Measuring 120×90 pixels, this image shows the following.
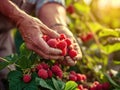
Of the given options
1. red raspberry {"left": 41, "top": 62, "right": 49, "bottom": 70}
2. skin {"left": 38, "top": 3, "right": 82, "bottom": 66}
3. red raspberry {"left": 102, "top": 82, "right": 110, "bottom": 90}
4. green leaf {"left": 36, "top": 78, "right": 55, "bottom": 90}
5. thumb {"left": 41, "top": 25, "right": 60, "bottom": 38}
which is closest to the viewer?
green leaf {"left": 36, "top": 78, "right": 55, "bottom": 90}

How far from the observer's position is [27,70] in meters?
1.76

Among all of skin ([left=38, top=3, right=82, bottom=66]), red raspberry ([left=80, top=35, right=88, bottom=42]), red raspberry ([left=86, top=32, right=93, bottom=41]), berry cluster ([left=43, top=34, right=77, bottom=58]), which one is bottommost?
red raspberry ([left=80, top=35, right=88, bottom=42])

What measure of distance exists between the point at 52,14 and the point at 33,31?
A: 1.51 ft

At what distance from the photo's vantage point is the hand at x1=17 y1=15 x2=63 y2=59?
1765 millimetres

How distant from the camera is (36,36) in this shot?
182cm

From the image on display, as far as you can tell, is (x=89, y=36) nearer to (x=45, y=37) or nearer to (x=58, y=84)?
(x=45, y=37)

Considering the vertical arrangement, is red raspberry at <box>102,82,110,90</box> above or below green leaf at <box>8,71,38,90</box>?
below

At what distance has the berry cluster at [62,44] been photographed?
1779 millimetres

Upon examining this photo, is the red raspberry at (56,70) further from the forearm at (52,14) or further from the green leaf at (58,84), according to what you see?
the forearm at (52,14)

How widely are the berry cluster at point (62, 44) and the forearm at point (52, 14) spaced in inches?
15.1

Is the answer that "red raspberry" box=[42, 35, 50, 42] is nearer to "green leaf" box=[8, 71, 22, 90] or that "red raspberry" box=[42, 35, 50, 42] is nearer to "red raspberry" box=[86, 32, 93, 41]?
"green leaf" box=[8, 71, 22, 90]

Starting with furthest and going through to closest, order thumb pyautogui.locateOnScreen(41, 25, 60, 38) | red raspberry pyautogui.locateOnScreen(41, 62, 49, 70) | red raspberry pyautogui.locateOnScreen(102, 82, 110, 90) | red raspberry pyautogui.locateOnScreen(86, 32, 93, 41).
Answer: red raspberry pyautogui.locateOnScreen(86, 32, 93, 41) → red raspberry pyautogui.locateOnScreen(102, 82, 110, 90) → thumb pyautogui.locateOnScreen(41, 25, 60, 38) → red raspberry pyautogui.locateOnScreen(41, 62, 49, 70)

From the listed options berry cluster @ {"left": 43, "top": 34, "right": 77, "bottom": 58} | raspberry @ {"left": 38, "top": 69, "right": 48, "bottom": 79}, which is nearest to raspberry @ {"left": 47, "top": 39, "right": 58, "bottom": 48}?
berry cluster @ {"left": 43, "top": 34, "right": 77, "bottom": 58}

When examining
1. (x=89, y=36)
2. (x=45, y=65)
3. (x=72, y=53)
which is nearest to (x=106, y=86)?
(x=72, y=53)
